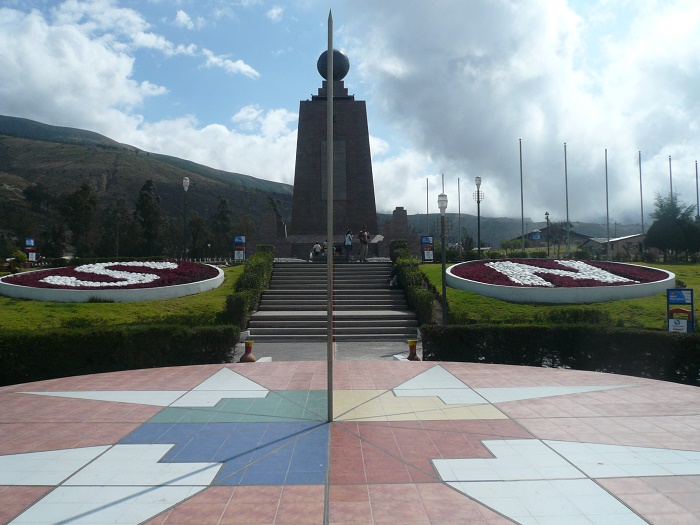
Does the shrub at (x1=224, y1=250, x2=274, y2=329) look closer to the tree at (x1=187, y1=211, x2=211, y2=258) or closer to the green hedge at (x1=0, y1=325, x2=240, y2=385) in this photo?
the green hedge at (x1=0, y1=325, x2=240, y2=385)

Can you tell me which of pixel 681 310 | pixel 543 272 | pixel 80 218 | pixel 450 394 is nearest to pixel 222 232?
pixel 80 218

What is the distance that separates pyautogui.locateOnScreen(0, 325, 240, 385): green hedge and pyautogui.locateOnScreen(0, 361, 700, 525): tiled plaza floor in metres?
0.74

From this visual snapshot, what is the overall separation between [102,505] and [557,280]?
17.3 metres

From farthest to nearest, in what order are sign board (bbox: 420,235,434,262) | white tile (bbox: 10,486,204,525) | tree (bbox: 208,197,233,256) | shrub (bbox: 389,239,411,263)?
tree (bbox: 208,197,233,256) → sign board (bbox: 420,235,434,262) → shrub (bbox: 389,239,411,263) → white tile (bbox: 10,486,204,525)

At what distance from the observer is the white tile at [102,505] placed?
4539 millimetres

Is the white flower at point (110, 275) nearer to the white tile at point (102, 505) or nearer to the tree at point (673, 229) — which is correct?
the white tile at point (102, 505)

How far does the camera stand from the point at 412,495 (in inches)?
197

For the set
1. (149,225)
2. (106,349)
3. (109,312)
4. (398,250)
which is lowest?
(106,349)

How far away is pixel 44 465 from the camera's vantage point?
580 cm

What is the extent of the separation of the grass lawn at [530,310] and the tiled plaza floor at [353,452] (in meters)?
4.92

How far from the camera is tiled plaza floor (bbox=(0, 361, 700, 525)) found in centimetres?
473

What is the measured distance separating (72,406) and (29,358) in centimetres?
289

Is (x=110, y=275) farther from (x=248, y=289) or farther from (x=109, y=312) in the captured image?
(x=248, y=289)

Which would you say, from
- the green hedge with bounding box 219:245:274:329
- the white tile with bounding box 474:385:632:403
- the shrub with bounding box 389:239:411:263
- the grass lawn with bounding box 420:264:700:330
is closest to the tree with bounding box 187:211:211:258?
the green hedge with bounding box 219:245:274:329
